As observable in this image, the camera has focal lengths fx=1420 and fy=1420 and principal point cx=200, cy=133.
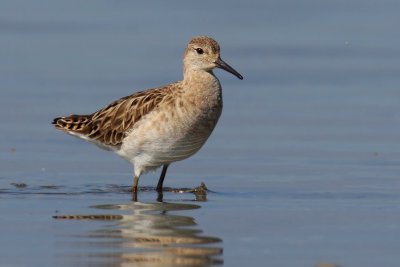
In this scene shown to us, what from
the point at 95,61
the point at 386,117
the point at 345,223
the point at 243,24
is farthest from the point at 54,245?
the point at 243,24

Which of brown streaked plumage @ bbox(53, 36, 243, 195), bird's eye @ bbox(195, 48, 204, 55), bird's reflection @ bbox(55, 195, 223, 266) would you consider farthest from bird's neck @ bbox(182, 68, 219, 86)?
bird's reflection @ bbox(55, 195, 223, 266)

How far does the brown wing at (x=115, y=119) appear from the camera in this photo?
1366cm

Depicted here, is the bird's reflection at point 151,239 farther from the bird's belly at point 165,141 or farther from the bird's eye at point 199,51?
the bird's eye at point 199,51

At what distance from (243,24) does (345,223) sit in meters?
9.10

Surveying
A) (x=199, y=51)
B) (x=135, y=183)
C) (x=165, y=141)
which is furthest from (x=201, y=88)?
(x=135, y=183)

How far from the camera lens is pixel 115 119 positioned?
14.0 meters

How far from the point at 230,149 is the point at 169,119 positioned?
1870 mm

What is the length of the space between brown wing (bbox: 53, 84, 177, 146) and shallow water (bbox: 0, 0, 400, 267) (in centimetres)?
38

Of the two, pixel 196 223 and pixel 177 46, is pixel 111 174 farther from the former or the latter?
pixel 177 46

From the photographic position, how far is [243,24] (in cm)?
2041

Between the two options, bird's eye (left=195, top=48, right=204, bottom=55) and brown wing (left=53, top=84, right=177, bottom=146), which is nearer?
brown wing (left=53, top=84, right=177, bottom=146)

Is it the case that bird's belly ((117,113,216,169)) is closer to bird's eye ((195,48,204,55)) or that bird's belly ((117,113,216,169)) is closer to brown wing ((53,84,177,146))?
brown wing ((53,84,177,146))

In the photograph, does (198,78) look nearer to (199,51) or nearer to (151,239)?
(199,51)

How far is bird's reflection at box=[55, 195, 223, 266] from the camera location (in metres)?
10.2
